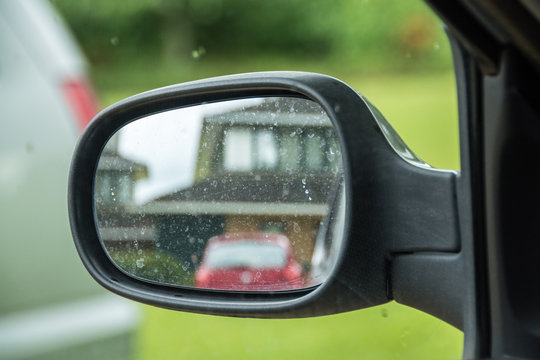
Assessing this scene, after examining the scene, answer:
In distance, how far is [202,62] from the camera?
3.29m

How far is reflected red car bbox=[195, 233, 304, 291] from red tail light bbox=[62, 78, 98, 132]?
1720 millimetres

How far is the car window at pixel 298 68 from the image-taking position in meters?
3.18

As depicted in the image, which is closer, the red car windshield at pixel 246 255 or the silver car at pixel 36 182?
the red car windshield at pixel 246 255

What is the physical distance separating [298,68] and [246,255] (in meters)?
1.79

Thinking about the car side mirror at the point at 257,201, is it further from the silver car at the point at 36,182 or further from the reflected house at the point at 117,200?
the silver car at the point at 36,182

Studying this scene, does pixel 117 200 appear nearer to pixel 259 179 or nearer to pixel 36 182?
pixel 259 179

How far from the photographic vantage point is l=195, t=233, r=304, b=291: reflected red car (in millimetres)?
1134

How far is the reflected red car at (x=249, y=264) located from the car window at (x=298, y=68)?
1.53m

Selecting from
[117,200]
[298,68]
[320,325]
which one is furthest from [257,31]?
[117,200]

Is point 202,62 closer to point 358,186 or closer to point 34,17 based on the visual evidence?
point 34,17

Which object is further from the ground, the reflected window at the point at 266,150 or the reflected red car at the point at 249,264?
the reflected window at the point at 266,150

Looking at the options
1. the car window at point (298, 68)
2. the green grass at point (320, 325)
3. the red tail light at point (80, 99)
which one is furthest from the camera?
the green grass at point (320, 325)

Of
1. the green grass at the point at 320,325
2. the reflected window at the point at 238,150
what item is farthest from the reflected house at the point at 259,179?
the green grass at the point at 320,325

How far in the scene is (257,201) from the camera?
3.62 feet
